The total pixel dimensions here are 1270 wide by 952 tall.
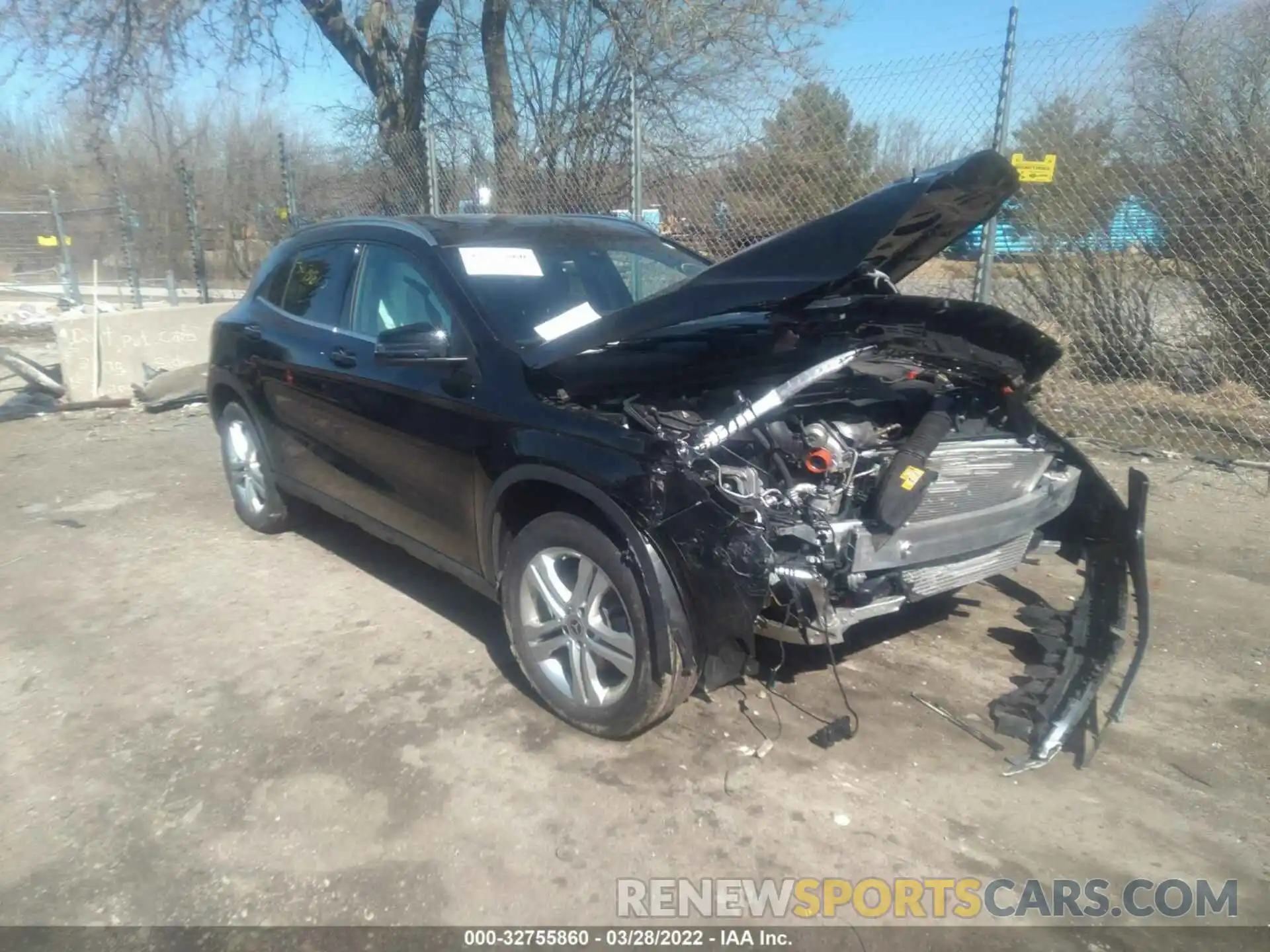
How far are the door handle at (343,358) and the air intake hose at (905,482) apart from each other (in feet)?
8.18

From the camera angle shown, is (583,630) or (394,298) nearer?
(583,630)

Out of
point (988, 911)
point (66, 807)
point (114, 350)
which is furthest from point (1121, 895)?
point (114, 350)

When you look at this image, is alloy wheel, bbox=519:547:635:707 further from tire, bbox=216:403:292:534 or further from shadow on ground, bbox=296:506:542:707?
tire, bbox=216:403:292:534

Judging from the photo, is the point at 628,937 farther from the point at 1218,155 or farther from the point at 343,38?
the point at 343,38

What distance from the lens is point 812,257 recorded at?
2.94 metres

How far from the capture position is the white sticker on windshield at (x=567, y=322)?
12.2ft

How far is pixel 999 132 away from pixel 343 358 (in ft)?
15.2

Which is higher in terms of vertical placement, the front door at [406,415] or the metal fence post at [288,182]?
the metal fence post at [288,182]

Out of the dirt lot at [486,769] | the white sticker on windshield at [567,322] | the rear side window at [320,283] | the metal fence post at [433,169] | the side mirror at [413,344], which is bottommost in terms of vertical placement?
the dirt lot at [486,769]

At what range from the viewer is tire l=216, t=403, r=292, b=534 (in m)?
5.50

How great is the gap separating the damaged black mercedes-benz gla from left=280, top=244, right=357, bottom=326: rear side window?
0.09 meters

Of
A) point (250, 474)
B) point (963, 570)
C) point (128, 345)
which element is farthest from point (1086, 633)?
point (128, 345)

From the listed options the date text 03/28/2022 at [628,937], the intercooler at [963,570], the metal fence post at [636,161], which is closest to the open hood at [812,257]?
the intercooler at [963,570]

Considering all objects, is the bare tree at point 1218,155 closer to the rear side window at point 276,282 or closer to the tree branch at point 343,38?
the rear side window at point 276,282
